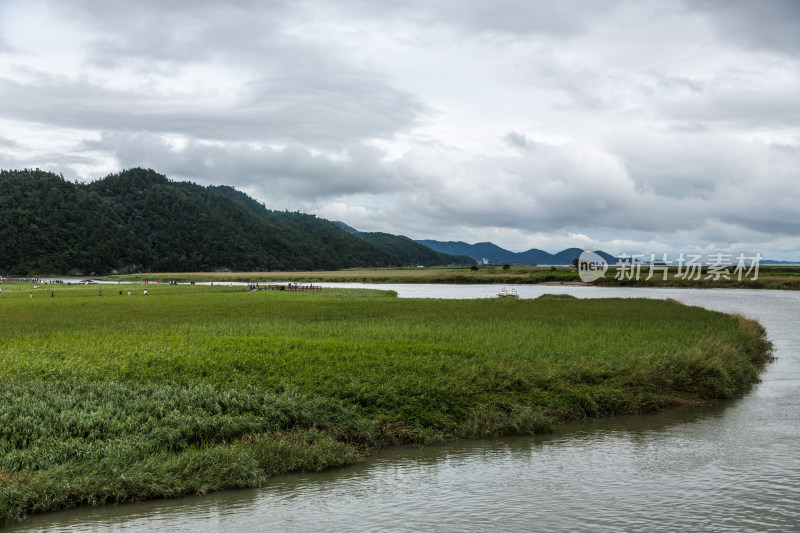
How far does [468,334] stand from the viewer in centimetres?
2355

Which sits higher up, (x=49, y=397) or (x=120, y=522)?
(x=49, y=397)

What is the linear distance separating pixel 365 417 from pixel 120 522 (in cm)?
536

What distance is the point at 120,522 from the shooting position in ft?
28.0

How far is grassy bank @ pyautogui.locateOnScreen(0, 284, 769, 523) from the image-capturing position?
965 cm

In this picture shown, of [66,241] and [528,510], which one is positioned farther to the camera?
[66,241]

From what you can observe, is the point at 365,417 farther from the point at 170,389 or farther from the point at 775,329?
the point at 775,329

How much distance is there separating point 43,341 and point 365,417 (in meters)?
13.3

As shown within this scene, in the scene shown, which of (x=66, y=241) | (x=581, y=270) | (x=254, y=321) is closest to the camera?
(x=254, y=321)

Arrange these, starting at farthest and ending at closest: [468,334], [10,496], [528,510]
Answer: [468,334], [528,510], [10,496]

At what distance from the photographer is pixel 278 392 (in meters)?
13.3

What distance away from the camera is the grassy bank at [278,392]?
965 cm

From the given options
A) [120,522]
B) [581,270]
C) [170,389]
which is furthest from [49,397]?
[581,270]

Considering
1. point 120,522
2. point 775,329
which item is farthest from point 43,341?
point 775,329

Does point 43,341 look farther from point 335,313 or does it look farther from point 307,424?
point 335,313
